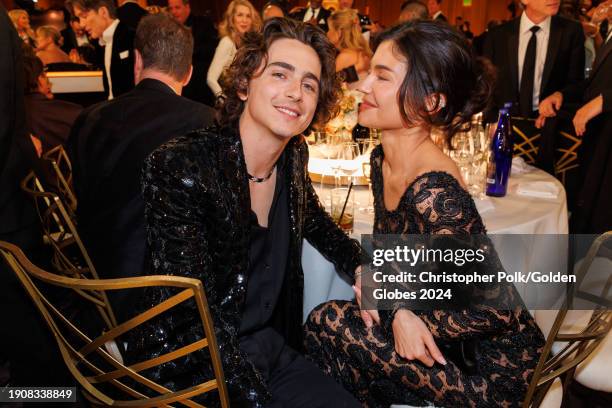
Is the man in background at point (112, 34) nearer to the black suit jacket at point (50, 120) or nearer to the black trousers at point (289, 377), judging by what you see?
the black suit jacket at point (50, 120)

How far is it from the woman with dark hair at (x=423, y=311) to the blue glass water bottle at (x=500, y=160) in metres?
0.59

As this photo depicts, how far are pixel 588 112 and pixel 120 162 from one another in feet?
9.99

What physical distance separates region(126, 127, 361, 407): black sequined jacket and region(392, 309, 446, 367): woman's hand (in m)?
0.42

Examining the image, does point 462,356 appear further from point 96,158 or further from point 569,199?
point 569,199

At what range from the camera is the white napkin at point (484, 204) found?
2068 millimetres

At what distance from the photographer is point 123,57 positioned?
4.56m

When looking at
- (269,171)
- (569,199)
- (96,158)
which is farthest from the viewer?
(569,199)

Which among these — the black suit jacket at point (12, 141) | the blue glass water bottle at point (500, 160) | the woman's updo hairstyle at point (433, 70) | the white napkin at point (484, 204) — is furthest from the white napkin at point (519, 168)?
the black suit jacket at point (12, 141)

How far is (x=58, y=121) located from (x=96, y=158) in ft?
5.73

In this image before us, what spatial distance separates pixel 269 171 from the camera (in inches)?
62.9

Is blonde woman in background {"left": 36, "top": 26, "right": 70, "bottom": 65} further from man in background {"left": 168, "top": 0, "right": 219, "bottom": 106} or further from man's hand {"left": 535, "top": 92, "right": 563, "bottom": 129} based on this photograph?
man's hand {"left": 535, "top": 92, "right": 563, "bottom": 129}

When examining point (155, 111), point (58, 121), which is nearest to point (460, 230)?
point (155, 111)

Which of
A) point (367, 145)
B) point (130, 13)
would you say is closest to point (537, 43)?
point (367, 145)

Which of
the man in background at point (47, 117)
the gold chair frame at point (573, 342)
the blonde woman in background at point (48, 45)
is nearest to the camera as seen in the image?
the gold chair frame at point (573, 342)
